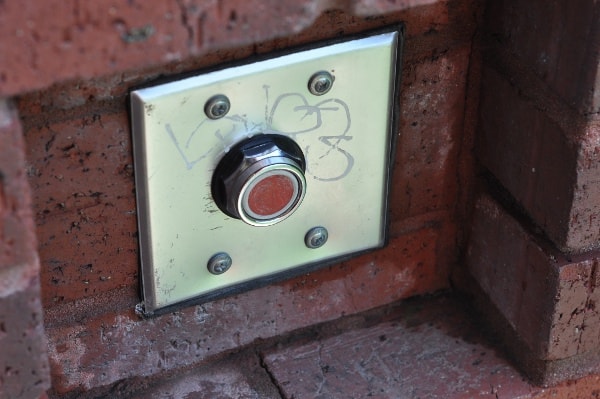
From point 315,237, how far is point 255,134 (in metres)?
0.18

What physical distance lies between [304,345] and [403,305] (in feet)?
0.51

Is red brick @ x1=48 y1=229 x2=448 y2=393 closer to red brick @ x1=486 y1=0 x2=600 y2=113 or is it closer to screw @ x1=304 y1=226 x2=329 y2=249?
screw @ x1=304 y1=226 x2=329 y2=249

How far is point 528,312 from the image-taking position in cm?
120

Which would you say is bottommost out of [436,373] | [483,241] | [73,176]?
[436,373]

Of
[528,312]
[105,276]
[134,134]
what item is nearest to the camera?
[134,134]

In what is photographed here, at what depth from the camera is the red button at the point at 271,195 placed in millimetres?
1048

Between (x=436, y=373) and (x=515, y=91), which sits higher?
(x=515, y=91)

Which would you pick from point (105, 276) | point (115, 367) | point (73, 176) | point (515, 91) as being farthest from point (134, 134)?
point (515, 91)

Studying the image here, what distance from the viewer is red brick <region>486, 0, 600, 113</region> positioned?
3.17 feet

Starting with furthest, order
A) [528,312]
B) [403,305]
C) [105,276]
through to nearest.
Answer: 1. [403,305]
2. [528,312]
3. [105,276]

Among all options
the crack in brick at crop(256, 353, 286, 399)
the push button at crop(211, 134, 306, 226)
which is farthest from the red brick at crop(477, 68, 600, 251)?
the crack in brick at crop(256, 353, 286, 399)

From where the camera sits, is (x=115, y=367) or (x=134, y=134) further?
(x=115, y=367)

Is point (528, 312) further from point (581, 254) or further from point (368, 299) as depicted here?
point (368, 299)

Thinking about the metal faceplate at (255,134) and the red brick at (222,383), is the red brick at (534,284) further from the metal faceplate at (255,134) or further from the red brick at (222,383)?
the red brick at (222,383)
